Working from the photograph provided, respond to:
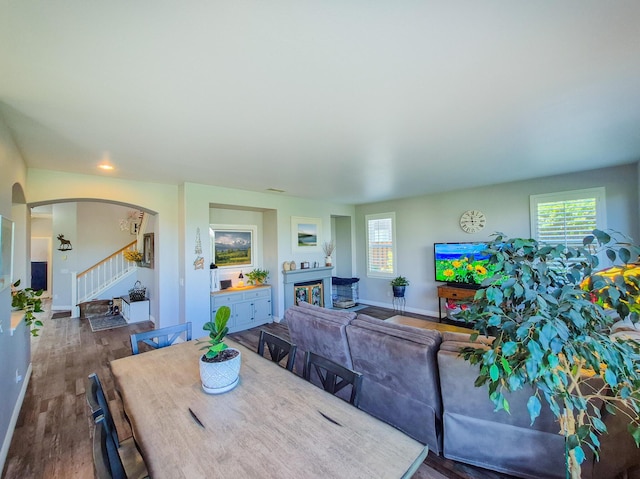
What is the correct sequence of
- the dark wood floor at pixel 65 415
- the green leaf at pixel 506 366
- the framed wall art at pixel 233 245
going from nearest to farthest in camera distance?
the green leaf at pixel 506 366 → the dark wood floor at pixel 65 415 → the framed wall art at pixel 233 245

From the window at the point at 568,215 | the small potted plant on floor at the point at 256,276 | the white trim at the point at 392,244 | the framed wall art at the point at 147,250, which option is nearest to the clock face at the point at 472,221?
the window at the point at 568,215

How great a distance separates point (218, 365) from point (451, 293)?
4.86 meters

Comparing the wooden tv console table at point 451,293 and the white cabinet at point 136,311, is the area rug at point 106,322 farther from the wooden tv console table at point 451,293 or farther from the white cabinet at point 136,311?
the wooden tv console table at point 451,293

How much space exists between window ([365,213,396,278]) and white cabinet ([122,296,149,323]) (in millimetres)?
5318

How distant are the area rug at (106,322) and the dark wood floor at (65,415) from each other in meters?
0.50

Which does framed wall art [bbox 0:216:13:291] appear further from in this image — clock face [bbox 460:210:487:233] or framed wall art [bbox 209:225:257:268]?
clock face [bbox 460:210:487:233]

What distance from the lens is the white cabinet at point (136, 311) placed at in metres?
5.86

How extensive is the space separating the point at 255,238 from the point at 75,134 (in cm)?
369

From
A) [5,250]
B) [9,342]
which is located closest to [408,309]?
[9,342]

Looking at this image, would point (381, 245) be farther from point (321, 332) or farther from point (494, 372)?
point (494, 372)

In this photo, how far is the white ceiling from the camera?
4.11ft

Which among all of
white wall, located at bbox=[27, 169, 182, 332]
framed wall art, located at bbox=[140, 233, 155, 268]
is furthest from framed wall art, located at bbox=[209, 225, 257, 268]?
framed wall art, located at bbox=[140, 233, 155, 268]

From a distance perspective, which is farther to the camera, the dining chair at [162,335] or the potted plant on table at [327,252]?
the potted plant on table at [327,252]

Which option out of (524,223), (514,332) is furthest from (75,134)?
(524,223)
